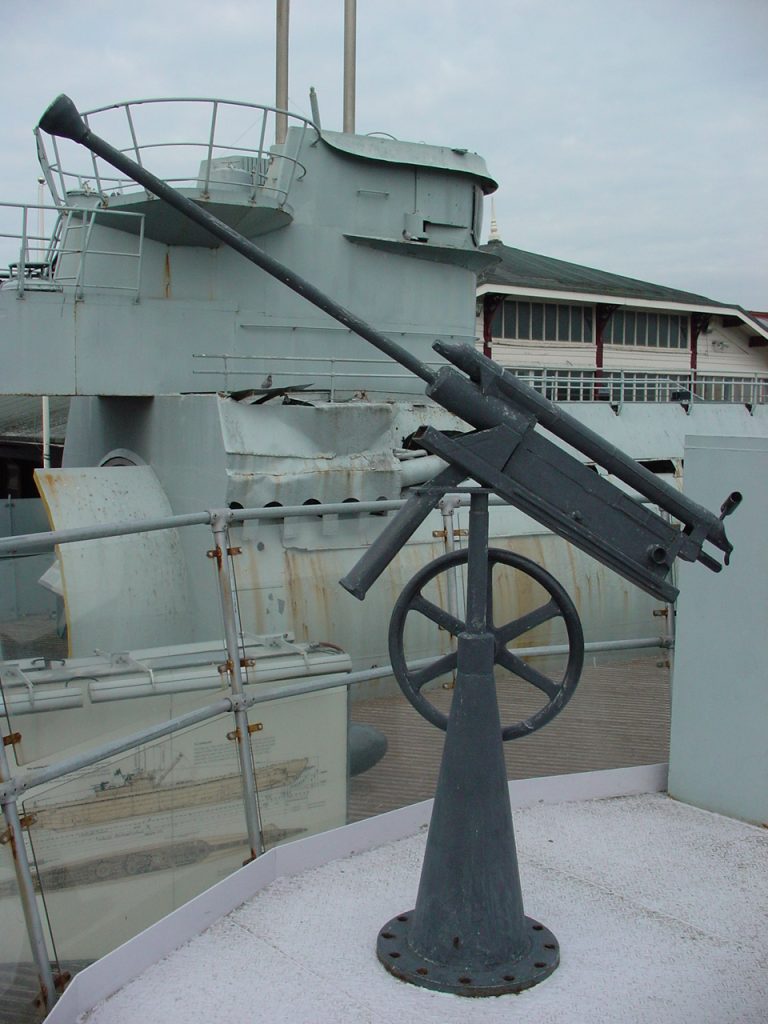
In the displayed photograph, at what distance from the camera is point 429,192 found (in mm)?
12805

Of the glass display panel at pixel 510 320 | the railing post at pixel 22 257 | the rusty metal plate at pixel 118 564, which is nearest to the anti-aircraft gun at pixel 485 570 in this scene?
the rusty metal plate at pixel 118 564

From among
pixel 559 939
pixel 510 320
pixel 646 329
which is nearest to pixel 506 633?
pixel 559 939

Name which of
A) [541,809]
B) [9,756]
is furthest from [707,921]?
[9,756]

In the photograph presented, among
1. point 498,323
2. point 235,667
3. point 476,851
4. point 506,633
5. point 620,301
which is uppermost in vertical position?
point 620,301

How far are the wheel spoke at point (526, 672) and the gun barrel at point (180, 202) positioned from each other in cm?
101

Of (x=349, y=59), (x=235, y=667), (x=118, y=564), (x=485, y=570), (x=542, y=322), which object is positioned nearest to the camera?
(x=485, y=570)

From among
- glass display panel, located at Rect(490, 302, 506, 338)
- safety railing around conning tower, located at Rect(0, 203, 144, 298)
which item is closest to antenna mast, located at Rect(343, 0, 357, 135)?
safety railing around conning tower, located at Rect(0, 203, 144, 298)

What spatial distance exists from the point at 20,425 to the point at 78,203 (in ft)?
41.3

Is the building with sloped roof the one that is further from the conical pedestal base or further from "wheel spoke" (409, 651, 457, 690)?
the conical pedestal base

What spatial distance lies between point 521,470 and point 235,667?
1.47 metres

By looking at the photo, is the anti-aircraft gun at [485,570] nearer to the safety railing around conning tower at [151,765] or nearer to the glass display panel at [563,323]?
the safety railing around conning tower at [151,765]

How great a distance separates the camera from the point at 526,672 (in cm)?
371

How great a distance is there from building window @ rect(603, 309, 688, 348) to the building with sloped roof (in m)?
0.03

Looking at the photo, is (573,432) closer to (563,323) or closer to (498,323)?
(498,323)
